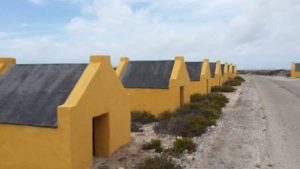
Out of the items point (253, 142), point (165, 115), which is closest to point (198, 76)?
point (165, 115)

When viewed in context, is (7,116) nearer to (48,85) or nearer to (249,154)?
(48,85)

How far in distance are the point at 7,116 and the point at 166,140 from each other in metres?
6.08

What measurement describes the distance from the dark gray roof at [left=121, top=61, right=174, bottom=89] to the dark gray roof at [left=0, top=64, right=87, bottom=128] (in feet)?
26.5

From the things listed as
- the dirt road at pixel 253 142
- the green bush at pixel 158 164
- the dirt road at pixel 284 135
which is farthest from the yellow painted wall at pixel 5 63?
the dirt road at pixel 284 135

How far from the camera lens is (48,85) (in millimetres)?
9945

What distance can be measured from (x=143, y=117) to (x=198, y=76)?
447 inches

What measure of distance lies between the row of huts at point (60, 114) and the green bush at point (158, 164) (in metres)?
1.51

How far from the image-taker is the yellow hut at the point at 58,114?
8328 millimetres

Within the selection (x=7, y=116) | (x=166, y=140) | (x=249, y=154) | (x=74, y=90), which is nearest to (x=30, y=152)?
(x=7, y=116)

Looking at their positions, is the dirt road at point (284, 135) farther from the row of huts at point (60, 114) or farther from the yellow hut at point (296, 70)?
the yellow hut at point (296, 70)

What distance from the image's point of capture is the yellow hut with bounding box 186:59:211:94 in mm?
26938

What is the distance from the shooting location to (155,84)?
722 inches

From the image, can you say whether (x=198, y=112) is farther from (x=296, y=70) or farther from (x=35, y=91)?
(x=296, y=70)

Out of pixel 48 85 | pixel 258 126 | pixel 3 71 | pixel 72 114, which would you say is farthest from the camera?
pixel 258 126
